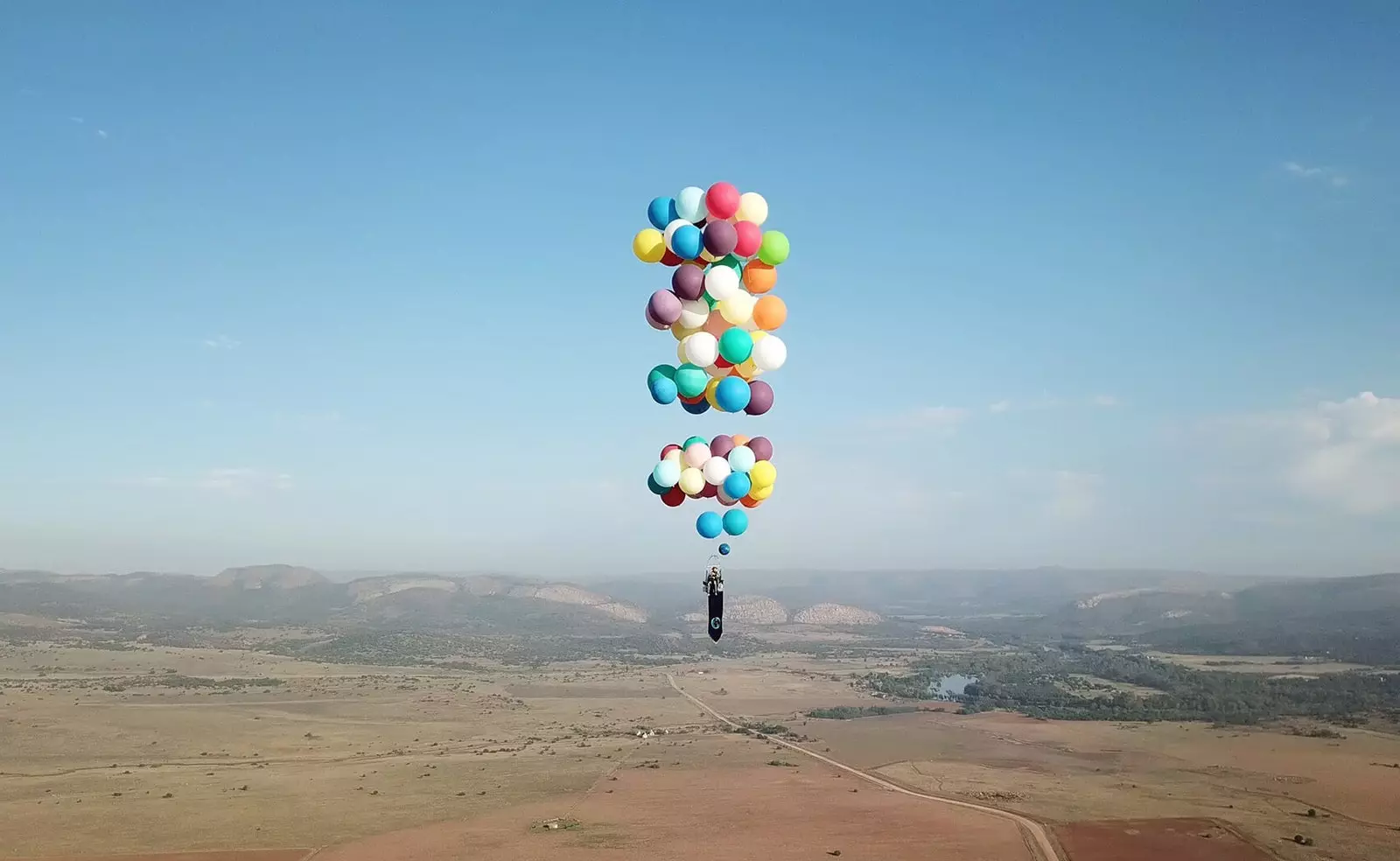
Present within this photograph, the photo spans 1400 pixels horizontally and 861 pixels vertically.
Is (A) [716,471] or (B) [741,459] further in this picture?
(B) [741,459]

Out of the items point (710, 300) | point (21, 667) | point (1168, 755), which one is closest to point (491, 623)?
point (21, 667)

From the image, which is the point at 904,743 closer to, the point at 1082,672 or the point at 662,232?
the point at 662,232

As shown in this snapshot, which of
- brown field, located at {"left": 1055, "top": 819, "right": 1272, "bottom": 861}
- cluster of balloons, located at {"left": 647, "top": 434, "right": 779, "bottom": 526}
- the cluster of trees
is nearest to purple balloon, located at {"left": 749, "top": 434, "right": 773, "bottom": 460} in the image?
cluster of balloons, located at {"left": 647, "top": 434, "right": 779, "bottom": 526}

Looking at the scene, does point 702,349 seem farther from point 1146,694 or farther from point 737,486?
point 1146,694

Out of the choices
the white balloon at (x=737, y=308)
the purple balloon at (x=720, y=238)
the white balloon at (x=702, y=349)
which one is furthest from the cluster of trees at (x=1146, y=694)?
the purple balloon at (x=720, y=238)

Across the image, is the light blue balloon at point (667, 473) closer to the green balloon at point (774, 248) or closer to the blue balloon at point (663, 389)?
the blue balloon at point (663, 389)

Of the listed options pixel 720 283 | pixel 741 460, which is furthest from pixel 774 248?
pixel 741 460
